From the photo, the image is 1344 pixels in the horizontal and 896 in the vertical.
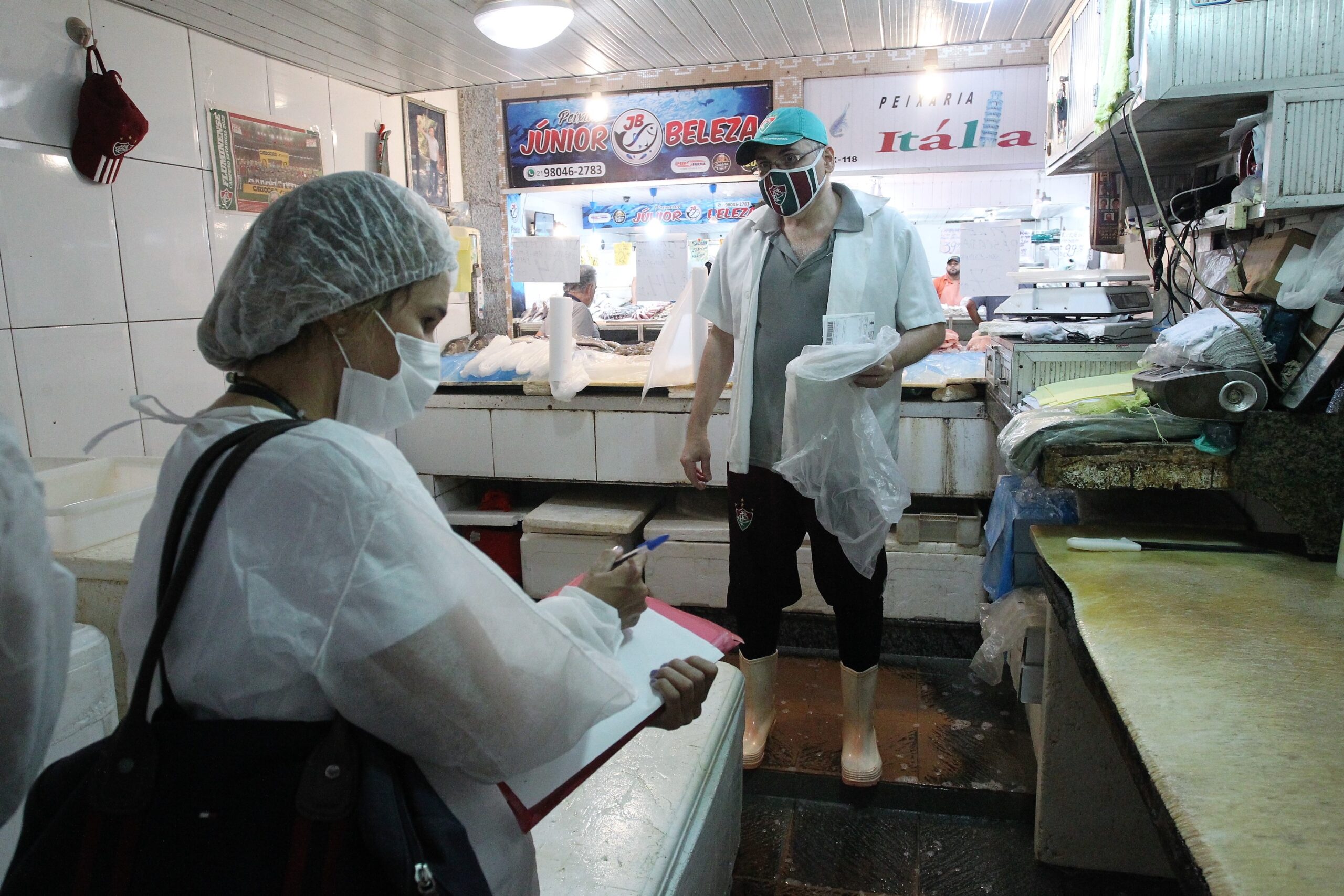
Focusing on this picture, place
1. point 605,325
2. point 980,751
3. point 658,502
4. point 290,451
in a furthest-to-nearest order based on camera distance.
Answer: point 605,325 → point 658,502 → point 980,751 → point 290,451

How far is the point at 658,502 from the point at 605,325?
117 inches

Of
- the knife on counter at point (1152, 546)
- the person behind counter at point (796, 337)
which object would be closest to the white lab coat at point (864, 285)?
the person behind counter at point (796, 337)

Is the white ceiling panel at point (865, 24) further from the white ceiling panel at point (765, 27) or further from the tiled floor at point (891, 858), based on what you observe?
the tiled floor at point (891, 858)

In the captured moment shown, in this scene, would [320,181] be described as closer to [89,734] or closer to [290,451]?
[290,451]

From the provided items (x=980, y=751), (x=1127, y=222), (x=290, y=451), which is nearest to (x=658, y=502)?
(x=980, y=751)

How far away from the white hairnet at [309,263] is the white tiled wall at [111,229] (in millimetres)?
2239

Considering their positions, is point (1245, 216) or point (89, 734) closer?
point (89, 734)

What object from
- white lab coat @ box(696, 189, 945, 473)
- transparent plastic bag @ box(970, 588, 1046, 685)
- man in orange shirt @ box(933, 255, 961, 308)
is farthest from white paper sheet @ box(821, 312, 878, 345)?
man in orange shirt @ box(933, 255, 961, 308)

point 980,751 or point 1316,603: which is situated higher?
point 1316,603

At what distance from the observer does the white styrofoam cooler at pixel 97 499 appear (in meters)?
2.18

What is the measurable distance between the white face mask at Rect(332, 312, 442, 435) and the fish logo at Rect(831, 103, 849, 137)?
4041mm

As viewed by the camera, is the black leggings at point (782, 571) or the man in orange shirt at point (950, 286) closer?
the black leggings at point (782, 571)

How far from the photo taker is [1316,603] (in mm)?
1557

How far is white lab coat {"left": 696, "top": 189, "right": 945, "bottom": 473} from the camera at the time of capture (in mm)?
2461
